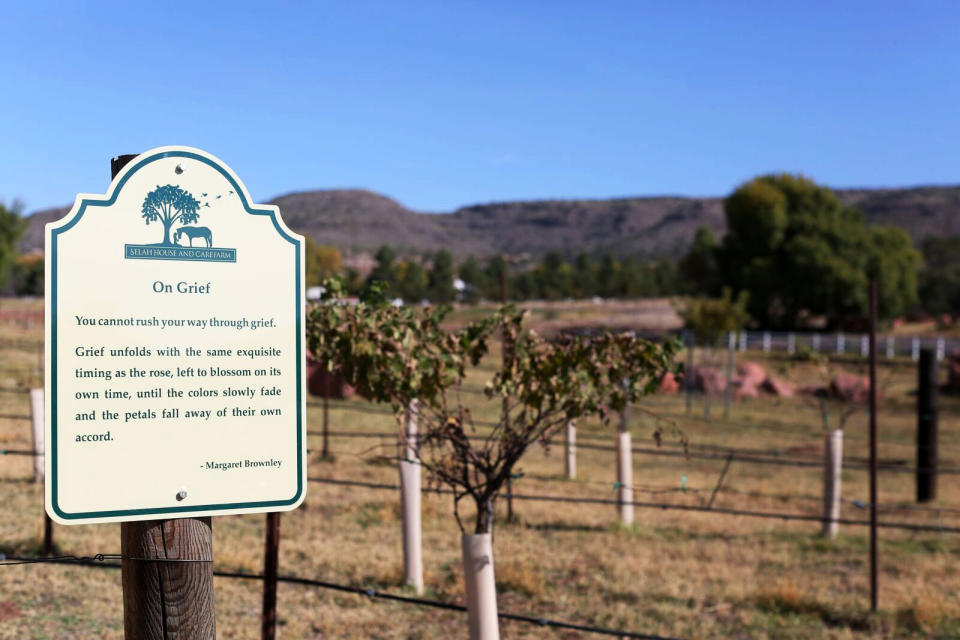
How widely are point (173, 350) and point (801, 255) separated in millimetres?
49115

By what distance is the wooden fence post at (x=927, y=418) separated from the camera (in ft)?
36.5

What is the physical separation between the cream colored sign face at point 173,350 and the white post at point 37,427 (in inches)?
252

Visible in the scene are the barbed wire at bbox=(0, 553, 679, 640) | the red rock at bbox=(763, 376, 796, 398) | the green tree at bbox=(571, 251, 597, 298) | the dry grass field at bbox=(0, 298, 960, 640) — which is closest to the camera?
the barbed wire at bbox=(0, 553, 679, 640)

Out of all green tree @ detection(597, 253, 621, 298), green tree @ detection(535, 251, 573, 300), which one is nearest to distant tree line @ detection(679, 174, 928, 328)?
green tree @ detection(535, 251, 573, 300)

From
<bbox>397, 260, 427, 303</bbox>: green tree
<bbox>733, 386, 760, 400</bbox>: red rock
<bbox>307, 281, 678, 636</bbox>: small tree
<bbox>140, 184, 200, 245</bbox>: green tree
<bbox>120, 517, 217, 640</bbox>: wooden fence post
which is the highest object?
<bbox>397, 260, 427, 303</bbox>: green tree

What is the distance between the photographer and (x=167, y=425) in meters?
2.57

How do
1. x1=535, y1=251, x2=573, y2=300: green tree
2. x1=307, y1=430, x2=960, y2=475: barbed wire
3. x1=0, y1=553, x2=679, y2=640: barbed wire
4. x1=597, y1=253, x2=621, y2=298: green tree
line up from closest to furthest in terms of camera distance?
1. x1=0, y1=553, x2=679, y2=640: barbed wire
2. x1=307, y1=430, x2=960, y2=475: barbed wire
3. x1=535, y1=251, x2=573, y2=300: green tree
4. x1=597, y1=253, x2=621, y2=298: green tree

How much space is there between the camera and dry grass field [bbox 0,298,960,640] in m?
5.97

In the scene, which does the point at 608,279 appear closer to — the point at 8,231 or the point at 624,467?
the point at 8,231

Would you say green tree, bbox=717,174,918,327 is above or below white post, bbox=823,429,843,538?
above

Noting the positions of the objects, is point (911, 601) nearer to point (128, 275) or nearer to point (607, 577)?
point (607, 577)

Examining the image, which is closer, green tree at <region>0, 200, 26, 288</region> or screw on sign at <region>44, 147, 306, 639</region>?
screw on sign at <region>44, 147, 306, 639</region>

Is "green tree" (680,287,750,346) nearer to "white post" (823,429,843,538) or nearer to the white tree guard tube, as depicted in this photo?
"white post" (823,429,843,538)

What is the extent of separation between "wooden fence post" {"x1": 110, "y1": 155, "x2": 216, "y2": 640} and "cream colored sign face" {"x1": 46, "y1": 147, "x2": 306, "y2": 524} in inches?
4.0
